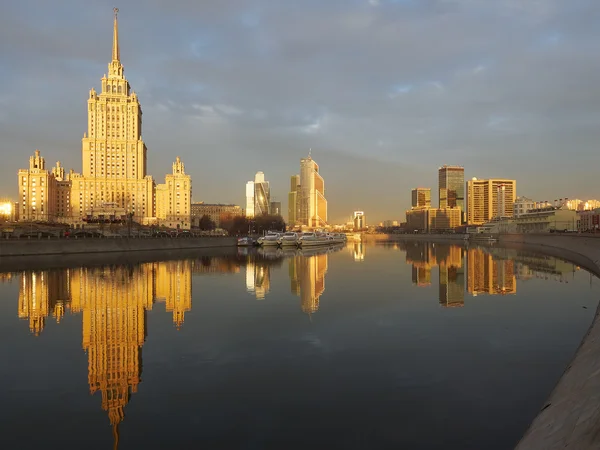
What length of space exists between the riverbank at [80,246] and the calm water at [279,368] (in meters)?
39.6

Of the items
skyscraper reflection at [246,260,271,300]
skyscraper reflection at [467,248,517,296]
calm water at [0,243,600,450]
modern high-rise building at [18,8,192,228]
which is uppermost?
modern high-rise building at [18,8,192,228]

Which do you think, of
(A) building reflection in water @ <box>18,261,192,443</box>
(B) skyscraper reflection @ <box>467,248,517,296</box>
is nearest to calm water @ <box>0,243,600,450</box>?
(A) building reflection in water @ <box>18,261,192,443</box>

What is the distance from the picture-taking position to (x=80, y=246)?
6894cm

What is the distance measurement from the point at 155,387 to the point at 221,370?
86.3 inches

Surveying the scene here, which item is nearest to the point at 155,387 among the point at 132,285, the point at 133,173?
the point at 132,285

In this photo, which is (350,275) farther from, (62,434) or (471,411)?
(62,434)

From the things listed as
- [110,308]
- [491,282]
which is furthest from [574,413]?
[491,282]

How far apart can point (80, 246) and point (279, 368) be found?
6470cm

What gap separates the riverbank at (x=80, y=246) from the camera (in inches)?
2430

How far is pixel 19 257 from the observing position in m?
60.2

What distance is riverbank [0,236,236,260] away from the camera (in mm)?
61719

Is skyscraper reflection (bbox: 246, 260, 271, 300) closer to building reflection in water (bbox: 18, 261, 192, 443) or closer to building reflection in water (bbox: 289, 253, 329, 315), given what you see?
building reflection in water (bbox: 289, 253, 329, 315)

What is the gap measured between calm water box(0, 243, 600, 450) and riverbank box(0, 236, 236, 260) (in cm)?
3961

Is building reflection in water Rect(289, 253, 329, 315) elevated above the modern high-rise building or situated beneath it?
situated beneath
